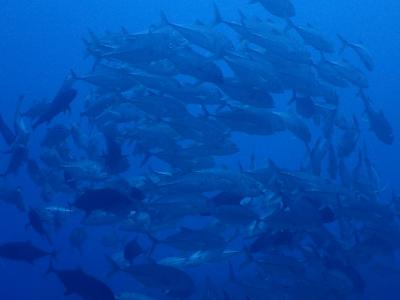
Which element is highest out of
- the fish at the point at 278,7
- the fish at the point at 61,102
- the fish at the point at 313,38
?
the fish at the point at 278,7

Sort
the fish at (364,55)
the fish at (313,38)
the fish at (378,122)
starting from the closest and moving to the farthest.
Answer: the fish at (378,122)
the fish at (313,38)
the fish at (364,55)

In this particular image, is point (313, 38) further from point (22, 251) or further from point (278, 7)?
point (22, 251)

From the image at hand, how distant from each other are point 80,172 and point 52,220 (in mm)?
976

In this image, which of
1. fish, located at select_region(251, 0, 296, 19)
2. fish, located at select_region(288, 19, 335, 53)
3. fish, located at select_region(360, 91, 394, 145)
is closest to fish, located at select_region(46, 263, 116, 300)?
fish, located at select_region(251, 0, 296, 19)

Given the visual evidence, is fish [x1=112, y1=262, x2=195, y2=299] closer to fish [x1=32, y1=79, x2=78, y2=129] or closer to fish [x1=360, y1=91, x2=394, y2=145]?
fish [x1=32, y1=79, x2=78, y2=129]

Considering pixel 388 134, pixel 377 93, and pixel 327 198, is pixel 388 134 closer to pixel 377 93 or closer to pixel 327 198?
pixel 327 198

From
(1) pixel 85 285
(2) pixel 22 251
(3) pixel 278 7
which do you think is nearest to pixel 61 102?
(2) pixel 22 251

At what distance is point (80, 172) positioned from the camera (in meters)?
6.88

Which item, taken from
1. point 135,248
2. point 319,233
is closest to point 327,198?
point 319,233

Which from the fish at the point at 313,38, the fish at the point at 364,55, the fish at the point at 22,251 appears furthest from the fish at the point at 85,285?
the fish at the point at 364,55

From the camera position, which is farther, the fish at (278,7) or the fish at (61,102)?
the fish at (278,7)

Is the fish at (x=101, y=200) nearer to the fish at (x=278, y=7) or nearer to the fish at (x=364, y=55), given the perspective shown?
the fish at (x=278, y=7)

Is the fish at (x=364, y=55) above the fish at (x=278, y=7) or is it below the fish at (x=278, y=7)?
below

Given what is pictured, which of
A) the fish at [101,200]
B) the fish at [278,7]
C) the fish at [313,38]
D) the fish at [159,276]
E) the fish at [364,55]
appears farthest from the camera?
the fish at [364,55]
